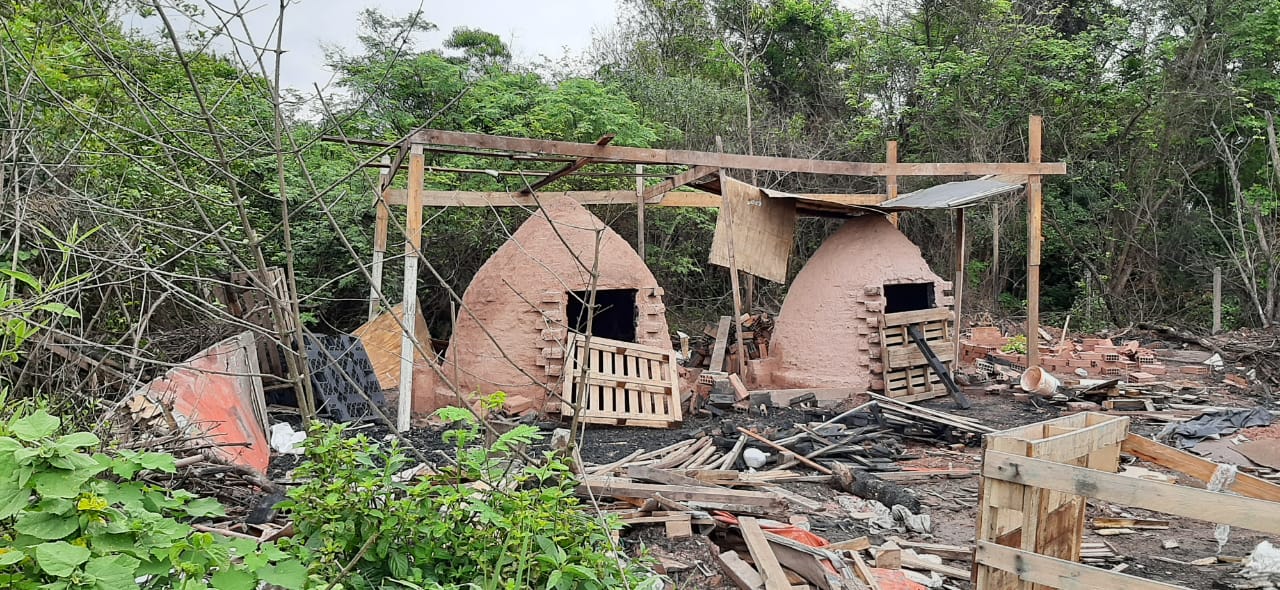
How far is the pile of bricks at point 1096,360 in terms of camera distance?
11.7 m

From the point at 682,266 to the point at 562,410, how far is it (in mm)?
8010

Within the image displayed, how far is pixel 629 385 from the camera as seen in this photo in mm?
8961

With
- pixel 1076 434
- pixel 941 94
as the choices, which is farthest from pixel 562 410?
pixel 941 94

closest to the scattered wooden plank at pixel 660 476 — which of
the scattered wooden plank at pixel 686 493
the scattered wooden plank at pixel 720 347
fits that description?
the scattered wooden plank at pixel 686 493

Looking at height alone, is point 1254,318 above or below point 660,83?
below

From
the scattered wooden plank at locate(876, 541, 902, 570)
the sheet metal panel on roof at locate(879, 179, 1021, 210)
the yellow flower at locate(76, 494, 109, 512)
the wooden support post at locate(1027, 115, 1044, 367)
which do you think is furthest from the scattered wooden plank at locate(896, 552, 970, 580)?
the wooden support post at locate(1027, 115, 1044, 367)

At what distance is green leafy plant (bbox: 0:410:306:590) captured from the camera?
175 centimetres

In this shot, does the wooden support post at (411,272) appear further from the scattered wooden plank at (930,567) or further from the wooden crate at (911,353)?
the wooden crate at (911,353)

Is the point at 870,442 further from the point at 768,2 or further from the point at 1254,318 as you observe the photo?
the point at 768,2

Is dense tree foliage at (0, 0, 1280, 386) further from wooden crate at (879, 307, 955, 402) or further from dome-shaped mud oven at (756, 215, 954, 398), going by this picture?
wooden crate at (879, 307, 955, 402)

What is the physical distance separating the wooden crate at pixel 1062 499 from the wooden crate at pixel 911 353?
593 centimetres

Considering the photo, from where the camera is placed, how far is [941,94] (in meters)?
18.8

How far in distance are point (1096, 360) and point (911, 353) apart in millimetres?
3893

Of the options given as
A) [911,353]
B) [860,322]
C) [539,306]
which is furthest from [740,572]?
[911,353]
